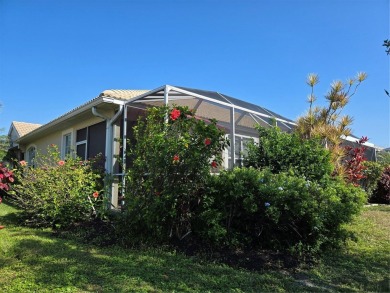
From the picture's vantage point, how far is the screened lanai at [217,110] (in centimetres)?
788

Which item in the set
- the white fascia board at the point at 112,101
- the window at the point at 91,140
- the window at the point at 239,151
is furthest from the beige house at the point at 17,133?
the window at the point at 239,151

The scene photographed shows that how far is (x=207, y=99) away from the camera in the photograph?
793 cm

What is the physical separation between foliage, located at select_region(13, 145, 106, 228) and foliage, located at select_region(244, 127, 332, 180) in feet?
12.3

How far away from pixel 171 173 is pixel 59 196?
3.42 metres

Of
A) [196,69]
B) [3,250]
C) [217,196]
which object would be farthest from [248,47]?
[3,250]

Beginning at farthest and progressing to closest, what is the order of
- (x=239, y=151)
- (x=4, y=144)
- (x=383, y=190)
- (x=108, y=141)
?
(x=4, y=144) < (x=383, y=190) < (x=108, y=141) < (x=239, y=151)

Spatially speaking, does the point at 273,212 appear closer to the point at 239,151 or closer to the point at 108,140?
the point at 239,151

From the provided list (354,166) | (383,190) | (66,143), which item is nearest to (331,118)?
(354,166)

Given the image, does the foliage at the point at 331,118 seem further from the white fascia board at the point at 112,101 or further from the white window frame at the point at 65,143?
the white window frame at the point at 65,143

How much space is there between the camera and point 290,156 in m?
7.18

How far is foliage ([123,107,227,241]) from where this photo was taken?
17.5 ft

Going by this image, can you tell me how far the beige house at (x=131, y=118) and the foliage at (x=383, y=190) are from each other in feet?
16.7

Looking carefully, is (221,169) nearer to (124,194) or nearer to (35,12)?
(124,194)

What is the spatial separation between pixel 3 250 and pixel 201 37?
7312 mm
